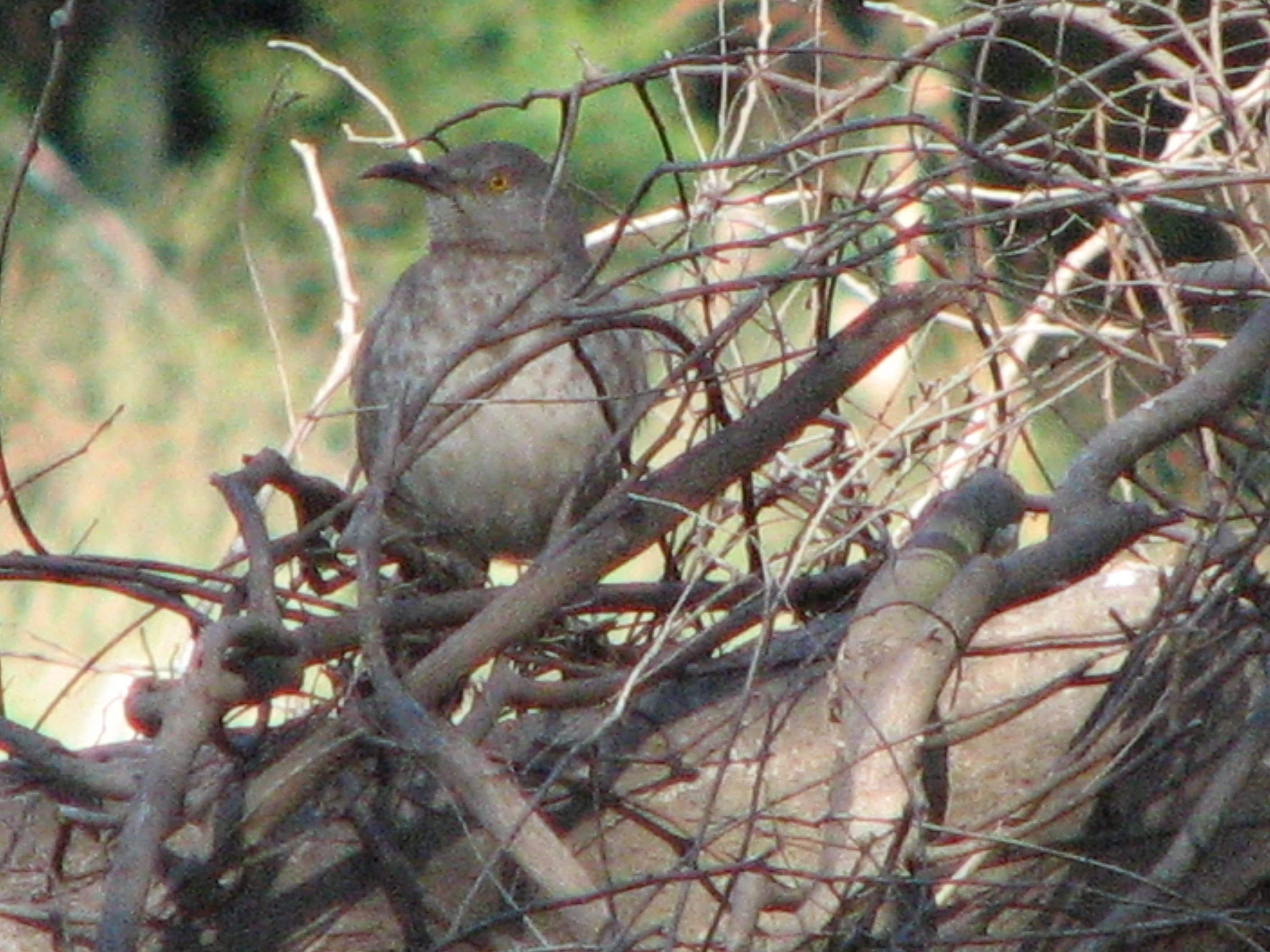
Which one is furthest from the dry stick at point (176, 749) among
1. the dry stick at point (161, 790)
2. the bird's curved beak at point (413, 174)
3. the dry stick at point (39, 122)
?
the bird's curved beak at point (413, 174)

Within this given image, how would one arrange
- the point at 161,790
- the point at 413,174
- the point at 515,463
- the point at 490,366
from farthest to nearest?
the point at 413,174, the point at 515,463, the point at 490,366, the point at 161,790

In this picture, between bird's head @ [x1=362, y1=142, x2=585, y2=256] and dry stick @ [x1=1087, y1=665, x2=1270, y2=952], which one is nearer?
dry stick @ [x1=1087, y1=665, x2=1270, y2=952]

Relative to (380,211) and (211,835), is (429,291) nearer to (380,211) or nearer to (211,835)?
(211,835)

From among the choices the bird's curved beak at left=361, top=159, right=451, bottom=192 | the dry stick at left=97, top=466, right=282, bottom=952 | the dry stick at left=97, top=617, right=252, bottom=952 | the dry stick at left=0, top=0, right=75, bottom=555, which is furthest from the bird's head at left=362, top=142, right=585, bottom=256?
the dry stick at left=97, top=617, right=252, bottom=952

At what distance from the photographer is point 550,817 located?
2.21 m

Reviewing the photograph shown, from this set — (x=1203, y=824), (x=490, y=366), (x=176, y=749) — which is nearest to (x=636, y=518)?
(x=176, y=749)

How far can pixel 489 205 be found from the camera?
12.1 ft

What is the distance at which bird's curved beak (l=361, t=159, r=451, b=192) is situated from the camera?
3.47m

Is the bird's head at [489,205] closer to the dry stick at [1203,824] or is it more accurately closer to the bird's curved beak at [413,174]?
the bird's curved beak at [413,174]

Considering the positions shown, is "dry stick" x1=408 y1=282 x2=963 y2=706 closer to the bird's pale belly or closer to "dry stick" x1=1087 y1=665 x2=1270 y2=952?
"dry stick" x1=1087 y1=665 x2=1270 y2=952

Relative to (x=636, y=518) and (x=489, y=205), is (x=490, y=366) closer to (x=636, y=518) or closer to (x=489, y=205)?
(x=489, y=205)

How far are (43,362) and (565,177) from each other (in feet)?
15.3

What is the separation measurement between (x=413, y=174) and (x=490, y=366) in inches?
24.5

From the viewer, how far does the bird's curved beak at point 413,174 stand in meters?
3.47
